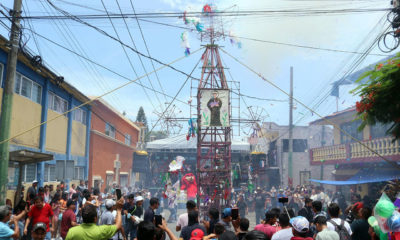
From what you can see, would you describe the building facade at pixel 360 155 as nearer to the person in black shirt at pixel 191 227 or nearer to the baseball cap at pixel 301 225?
the person in black shirt at pixel 191 227

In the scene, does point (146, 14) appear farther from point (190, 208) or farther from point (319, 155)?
point (319, 155)

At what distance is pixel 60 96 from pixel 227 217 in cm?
1587

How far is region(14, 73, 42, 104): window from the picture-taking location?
1398 cm

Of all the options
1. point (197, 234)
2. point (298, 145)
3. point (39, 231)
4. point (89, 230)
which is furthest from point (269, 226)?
point (298, 145)

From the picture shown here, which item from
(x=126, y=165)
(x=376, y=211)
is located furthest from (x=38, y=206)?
(x=126, y=165)

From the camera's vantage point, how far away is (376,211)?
4316 mm

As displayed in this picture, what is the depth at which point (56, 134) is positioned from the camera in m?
18.2

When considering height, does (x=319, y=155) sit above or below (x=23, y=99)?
below

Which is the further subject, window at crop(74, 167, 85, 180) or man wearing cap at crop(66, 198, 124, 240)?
window at crop(74, 167, 85, 180)

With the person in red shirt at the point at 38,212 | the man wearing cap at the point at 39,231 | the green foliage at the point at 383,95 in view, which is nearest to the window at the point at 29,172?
the person in red shirt at the point at 38,212

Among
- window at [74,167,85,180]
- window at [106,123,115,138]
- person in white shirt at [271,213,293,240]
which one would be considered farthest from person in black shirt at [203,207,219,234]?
window at [106,123,115,138]

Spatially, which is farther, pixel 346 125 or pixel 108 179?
pixel 108 179

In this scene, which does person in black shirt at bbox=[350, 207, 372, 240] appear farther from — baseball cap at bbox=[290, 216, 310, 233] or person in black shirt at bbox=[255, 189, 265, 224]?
person in black shirt at bbox=[255, 189, 265, 224]

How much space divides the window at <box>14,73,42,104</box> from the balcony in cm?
1534
